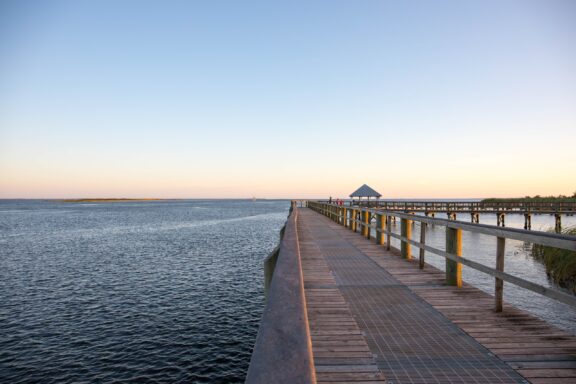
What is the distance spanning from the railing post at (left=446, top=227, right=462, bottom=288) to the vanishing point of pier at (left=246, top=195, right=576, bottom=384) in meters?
0.02

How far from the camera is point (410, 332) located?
4426 millimetres

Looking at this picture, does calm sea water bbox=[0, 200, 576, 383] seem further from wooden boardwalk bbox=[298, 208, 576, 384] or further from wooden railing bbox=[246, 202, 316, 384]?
wooden railing bbox=[246, 202, 316, 384]

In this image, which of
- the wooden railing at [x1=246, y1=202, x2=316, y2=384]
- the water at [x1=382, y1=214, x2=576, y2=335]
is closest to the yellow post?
the water at [x1=382, y1=214, x2=576, y2=335]

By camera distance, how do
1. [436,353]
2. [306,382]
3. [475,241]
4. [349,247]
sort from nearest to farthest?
[306,382]
[436,353]
[349,247]
[475,241]

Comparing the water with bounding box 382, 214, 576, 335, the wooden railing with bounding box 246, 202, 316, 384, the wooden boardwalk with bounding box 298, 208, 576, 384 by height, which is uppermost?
the wooden railing with bounding box 246, 202, 316, 384

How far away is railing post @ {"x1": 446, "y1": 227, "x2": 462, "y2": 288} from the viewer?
638cm

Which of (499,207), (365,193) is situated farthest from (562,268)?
(365,193)

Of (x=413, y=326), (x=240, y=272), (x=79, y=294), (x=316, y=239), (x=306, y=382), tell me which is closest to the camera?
(x=306, y=382)

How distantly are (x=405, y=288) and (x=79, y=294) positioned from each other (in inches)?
559

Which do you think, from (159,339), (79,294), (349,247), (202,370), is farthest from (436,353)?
(79,294)

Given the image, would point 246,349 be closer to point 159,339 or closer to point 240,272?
point 159,339

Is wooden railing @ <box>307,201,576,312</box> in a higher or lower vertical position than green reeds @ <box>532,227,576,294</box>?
higher

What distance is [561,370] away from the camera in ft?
10.9

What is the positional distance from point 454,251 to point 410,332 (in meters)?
2.56
